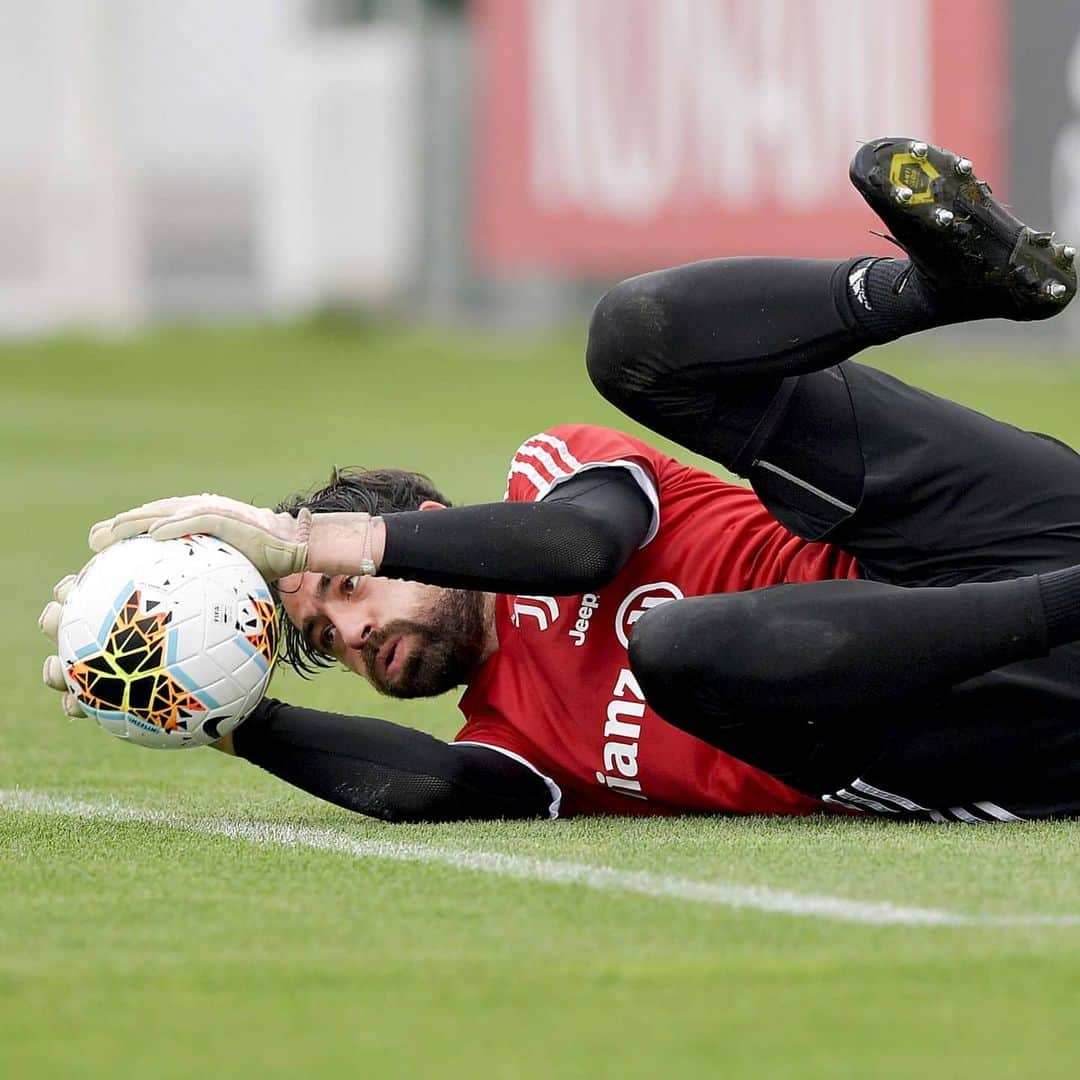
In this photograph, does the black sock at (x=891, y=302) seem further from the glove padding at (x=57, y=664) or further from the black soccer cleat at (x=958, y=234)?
the glove padding at (x=57, y=664)

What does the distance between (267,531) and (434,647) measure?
0.43 metres

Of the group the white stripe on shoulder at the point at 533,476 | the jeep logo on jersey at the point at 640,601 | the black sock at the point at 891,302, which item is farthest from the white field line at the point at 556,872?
the black sock at the point at 891,302

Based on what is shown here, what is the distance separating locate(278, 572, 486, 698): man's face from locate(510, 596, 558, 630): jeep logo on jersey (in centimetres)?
9

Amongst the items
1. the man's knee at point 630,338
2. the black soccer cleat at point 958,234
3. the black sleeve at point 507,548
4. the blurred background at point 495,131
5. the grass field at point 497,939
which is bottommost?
the blurred background at point 495,131

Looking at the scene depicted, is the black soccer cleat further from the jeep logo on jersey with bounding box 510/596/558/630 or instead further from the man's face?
the man's face

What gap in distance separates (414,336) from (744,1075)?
19.3 metres

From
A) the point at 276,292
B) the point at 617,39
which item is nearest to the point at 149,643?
the point at 617,39

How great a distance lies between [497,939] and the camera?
300 cm

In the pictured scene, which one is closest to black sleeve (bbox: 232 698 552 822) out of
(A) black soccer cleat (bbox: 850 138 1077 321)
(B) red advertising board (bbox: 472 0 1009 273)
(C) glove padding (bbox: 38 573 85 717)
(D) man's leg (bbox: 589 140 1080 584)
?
(C) glove padding (bbox: 38 573 85 717)

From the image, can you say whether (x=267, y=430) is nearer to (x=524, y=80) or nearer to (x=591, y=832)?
(x=524, y=80)

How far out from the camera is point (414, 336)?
844 inches

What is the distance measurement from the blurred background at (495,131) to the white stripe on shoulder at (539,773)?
10.9m

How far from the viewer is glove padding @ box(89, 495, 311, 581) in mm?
3838

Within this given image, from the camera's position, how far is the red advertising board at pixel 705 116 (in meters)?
16.1
